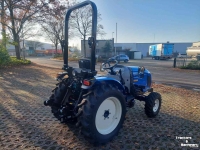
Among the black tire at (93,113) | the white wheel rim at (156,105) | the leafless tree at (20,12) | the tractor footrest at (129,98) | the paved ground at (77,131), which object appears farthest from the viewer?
the leafless tree at (20,12)

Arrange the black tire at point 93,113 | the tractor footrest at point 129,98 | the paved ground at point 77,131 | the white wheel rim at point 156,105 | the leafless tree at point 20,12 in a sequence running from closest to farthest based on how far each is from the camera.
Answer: the black tire at point 93,113, the paved ground at point 77,131, the tractor footrest at point 129,98, the white wheel rim at point 156,105, the leafless tree at point 20,12

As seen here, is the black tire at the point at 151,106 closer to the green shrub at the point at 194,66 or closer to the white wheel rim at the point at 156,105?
the white wheel rim at the point at 156,105

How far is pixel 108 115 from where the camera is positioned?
2.96 meters

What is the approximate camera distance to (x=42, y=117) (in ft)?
13.0

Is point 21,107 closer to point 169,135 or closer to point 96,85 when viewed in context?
point 96,85

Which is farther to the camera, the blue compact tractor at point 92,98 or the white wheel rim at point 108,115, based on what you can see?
the white wheel rim at point 108,115

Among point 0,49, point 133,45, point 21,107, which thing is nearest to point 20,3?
point 0,49

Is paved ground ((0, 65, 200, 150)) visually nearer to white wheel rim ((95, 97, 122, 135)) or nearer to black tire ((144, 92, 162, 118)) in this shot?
black tire ((144, 92, 162, 118))

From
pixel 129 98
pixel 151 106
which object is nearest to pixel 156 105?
pixel 151 106

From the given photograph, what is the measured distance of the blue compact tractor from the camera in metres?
2.55

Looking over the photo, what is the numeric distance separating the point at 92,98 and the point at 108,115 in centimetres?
61

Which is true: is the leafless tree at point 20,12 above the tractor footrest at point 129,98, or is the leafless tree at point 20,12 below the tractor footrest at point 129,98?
above

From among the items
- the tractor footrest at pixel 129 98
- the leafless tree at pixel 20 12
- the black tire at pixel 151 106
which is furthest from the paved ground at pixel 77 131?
the leafless tree at pixel 20 12

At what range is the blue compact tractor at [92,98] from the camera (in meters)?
2.55
